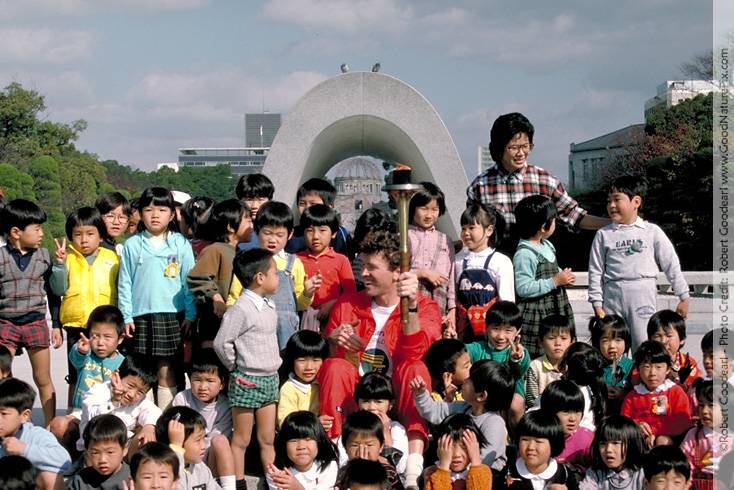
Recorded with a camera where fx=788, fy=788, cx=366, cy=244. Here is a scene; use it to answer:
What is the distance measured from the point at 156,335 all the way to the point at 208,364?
64 cm

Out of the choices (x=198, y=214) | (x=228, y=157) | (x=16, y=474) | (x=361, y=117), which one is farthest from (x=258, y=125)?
(x=16, y=474)

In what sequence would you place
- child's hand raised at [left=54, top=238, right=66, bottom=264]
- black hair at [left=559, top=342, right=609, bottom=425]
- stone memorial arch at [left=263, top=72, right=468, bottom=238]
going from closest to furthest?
1. black hair at [left=559, top=342, right=609, bottom=425]
2. child's hand raised at [left=54, top=238, right=66, bottom=264]
3. stone memorial arch at [left=263, top=72, right=468, bottom=238]

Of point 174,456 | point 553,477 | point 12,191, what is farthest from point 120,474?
point 12,191

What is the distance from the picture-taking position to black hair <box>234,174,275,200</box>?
226 inches

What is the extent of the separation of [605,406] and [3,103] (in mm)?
37850

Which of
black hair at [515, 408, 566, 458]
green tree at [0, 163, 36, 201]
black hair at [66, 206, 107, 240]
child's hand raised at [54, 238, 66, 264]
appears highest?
green tree at [0, 163, 36, 201]

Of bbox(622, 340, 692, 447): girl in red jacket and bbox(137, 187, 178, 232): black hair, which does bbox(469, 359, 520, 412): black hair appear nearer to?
bbox(622, 340, 692, 447): girl in red jacket

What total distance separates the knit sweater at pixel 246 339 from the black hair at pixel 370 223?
1.23 m

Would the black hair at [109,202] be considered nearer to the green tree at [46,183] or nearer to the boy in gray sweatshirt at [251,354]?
the boy in gray sweatshirt at [251,354]

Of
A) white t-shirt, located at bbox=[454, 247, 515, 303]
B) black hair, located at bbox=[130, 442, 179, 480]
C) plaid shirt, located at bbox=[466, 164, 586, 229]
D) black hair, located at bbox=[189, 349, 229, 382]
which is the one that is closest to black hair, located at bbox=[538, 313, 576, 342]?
white t-shirt, located at bbox=[454, 247, 515, 303]

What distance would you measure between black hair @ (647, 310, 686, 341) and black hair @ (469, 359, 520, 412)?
1.32 m

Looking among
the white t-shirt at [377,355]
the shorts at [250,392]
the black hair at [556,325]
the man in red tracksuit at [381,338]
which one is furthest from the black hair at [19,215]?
the black hair at [556,325]

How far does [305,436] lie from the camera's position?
410cm

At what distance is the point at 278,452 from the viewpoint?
4234 millimetres
